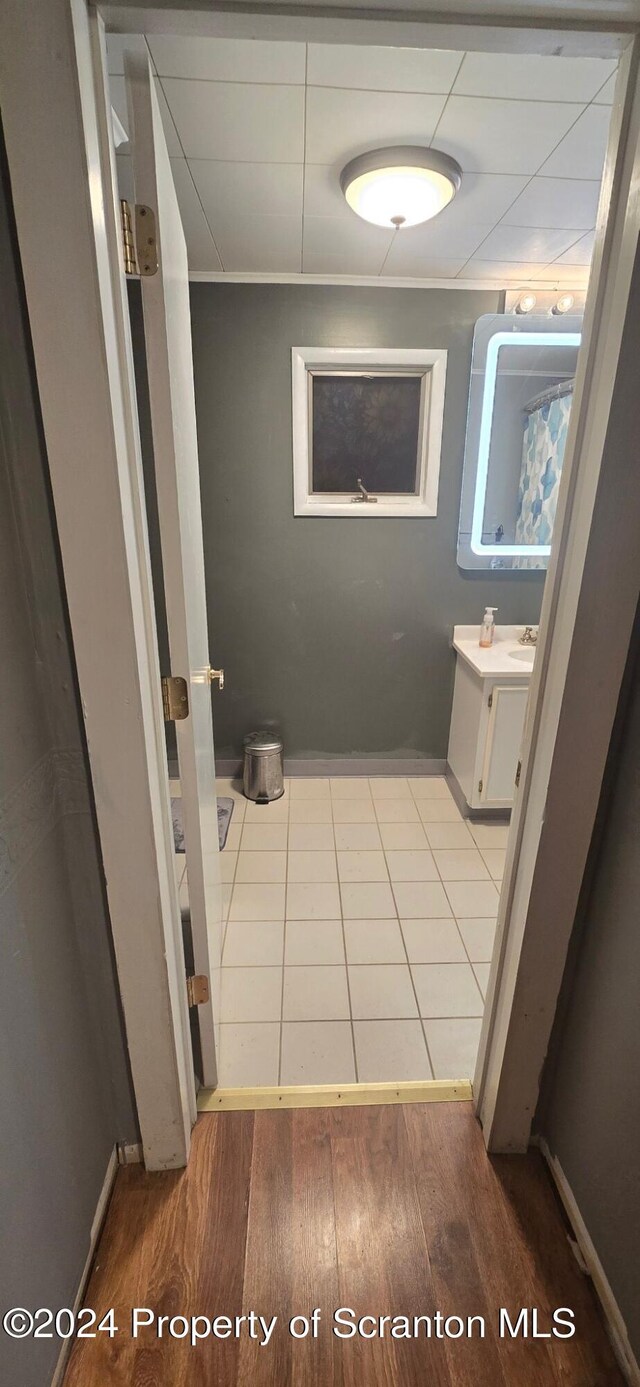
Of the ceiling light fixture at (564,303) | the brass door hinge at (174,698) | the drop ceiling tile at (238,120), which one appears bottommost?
the brass door hinge at (174,698)

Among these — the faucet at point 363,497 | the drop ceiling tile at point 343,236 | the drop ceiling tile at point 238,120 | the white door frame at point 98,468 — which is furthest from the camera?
the faucet at point 363,497

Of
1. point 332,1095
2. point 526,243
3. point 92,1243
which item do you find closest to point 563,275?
point 526,243

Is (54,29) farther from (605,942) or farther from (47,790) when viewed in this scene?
(605,942)

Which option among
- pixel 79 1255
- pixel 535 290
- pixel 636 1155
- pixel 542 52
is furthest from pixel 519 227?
pixel 79 1255

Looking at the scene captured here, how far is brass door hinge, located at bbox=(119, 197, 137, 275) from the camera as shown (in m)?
0.82

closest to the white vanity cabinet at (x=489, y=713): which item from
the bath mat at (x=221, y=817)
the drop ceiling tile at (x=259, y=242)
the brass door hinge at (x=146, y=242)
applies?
the bath mat at (x=221, y=817)

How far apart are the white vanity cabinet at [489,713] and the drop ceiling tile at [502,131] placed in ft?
5.28

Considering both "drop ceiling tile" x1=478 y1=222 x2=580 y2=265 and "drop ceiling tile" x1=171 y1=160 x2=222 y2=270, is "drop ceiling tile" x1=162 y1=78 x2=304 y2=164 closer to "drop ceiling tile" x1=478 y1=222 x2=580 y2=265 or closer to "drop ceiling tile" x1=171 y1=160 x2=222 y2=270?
"drop ceiling tile" x1=171 y1=160 x2=222 y2=270

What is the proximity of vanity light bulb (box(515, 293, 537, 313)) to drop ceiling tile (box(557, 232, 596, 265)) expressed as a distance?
168 mm

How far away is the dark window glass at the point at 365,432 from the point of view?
256cm

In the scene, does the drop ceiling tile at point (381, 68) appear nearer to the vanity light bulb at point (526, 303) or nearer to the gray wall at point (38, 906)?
the gray wall at point (38, 906)

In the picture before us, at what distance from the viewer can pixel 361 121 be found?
4.51 ft

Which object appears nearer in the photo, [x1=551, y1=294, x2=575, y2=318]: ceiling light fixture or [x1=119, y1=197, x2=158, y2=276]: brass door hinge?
[x1=119, y1=197, x2=158, y2=276]: brass door hinge

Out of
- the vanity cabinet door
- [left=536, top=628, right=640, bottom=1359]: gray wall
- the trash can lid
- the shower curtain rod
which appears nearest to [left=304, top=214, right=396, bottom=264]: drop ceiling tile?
the shower curtain rod
